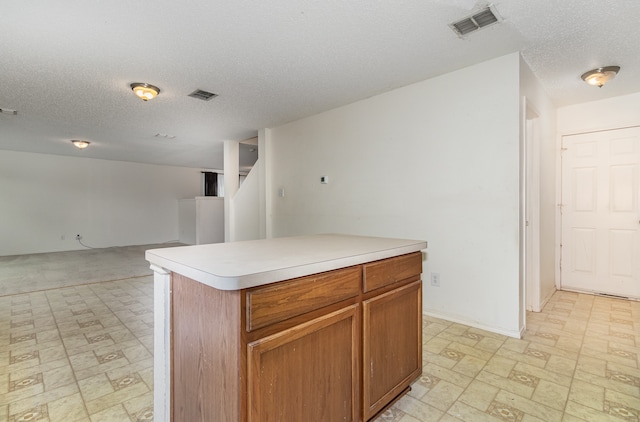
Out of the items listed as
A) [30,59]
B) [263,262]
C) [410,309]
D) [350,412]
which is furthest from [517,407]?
[30,59]

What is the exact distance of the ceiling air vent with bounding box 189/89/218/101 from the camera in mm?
3311

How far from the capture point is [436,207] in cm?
292

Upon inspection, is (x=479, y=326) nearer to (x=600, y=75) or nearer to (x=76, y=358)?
(x=600, y=75)

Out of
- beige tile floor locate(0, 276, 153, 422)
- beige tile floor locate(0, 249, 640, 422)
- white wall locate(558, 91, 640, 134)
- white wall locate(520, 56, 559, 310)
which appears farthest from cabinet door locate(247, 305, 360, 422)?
white wall locate(558, 91, 640, 134)

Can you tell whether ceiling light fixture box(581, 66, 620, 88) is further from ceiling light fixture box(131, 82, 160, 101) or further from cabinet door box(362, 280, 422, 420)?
ceiling light fixture box(131, 82, 160, 101)

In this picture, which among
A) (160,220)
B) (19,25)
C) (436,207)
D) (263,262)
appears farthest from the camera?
(160,220)

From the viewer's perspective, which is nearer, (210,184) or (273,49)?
(273,49)

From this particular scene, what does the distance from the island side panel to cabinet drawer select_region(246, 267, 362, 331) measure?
63mm

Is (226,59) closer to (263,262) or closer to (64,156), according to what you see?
(263,262)

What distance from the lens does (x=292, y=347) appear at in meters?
1.11

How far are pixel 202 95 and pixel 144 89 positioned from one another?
1.85ft

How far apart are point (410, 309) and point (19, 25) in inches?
122

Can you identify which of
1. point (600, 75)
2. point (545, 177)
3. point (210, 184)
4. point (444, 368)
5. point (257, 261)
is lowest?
point (444, 368)

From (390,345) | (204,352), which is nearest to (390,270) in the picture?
(390,345)
